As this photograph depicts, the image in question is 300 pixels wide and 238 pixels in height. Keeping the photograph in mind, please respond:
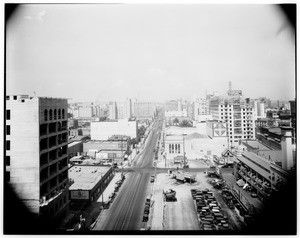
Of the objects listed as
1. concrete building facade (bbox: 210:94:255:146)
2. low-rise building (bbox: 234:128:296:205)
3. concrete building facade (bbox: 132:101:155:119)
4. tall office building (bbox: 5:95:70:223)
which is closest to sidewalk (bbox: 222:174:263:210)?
low-rise building (bbox: 234:128:296:205)

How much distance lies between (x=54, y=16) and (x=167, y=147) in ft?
32.0

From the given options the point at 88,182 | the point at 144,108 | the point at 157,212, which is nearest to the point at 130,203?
the point at 157,212

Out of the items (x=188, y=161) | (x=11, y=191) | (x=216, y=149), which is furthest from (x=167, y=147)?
(x=11, y=191)

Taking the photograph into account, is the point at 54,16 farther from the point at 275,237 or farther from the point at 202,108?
the point at 202,108

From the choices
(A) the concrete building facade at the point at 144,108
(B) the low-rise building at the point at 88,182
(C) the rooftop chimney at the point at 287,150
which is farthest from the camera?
(A) the concrete building facade at the point at 144,108

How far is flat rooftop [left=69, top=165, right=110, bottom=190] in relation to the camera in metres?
7.62

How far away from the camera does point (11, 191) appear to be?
4.84 meters

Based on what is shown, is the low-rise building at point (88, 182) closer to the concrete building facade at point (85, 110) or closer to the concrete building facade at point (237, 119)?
the concrete building facade at point (85, 110)

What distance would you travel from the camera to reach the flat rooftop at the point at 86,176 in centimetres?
762

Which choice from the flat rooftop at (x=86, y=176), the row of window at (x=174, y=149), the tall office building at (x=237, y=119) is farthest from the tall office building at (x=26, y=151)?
the tall office building at (x=237, y=119)

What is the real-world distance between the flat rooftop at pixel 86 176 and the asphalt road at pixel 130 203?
0.96 metres

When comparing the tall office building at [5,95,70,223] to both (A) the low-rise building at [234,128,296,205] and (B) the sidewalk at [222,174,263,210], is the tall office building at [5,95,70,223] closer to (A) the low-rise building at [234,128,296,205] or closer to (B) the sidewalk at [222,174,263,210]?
(B) the sidewalk at [222,174,263,210]

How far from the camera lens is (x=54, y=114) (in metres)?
5.54

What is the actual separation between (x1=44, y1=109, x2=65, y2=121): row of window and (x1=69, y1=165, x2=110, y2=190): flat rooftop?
2.70 meters
